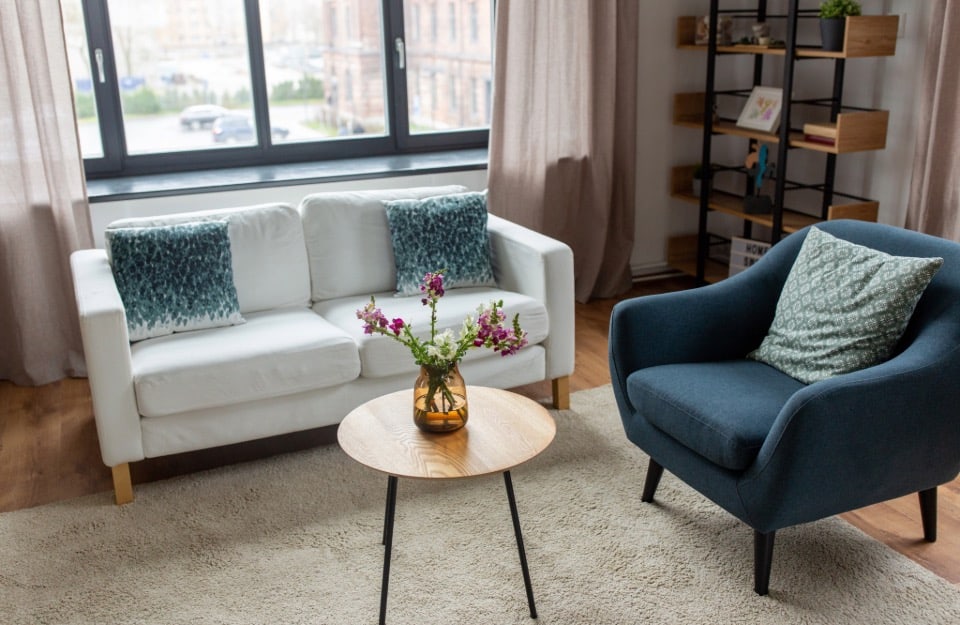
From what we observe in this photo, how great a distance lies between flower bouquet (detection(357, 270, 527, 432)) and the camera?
240cm

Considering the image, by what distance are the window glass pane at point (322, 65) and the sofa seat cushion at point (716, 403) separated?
97.6 inches

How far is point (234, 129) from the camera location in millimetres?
4562

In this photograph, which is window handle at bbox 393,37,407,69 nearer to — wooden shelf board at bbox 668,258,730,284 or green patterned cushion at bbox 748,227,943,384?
wooden shelf board at bbox 668,258,730,284

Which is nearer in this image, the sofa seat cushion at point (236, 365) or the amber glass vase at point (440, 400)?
the amber glass vase at point (440, 400)

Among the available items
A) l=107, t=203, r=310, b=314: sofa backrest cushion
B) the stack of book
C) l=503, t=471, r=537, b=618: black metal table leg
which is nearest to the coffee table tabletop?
l=503, t=471, r=537, b=618: black metal table leg

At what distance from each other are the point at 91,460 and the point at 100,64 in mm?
1823

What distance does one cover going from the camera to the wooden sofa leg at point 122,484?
119 inches

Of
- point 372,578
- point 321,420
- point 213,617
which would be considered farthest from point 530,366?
point 213,617

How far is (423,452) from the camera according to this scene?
236 centimetres

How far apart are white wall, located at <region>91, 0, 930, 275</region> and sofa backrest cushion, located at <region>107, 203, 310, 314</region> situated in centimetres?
67

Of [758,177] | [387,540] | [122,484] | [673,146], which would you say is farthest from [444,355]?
[673,146]

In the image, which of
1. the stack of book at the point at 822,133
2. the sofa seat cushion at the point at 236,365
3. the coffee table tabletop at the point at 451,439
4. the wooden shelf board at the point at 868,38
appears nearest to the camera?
the coffee table tabletop at the point at 451,439

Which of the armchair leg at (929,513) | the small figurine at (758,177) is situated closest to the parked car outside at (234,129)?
the small figurine at (758,177)

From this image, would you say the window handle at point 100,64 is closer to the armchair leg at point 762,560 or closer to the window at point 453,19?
the window at point 453,19
